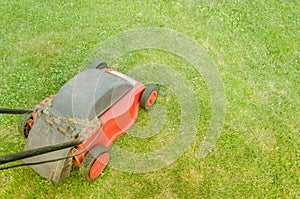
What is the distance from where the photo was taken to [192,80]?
14.2 feet

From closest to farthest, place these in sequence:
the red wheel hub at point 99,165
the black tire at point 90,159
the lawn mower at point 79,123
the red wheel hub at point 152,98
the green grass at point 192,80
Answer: the lawn mower at point 79,123 < the black tire at point 90,159 < the red wheel hub at point 99,165 < the green grass at point 192,80 < the red wheel hub at point 152,98

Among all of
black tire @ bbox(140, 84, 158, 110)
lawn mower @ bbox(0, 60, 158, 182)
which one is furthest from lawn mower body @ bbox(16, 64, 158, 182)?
black tire @ bbox(140, 84, 158, 110)

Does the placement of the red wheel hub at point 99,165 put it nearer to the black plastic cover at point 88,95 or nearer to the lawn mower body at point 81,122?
the lawn mower body at point 81,122

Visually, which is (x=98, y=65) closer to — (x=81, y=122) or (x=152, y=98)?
(x=152, y=98)

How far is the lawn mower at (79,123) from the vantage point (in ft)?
9.75

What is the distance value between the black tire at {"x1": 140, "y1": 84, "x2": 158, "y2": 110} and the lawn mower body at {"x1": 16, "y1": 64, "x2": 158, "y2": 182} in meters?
0.33

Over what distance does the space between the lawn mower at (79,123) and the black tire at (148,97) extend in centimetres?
32

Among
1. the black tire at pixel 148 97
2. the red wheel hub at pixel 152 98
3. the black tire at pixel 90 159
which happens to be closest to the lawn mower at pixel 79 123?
the black tire at pixel 90 159

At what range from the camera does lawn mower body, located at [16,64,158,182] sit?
2982mm

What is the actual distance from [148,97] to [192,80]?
832mm

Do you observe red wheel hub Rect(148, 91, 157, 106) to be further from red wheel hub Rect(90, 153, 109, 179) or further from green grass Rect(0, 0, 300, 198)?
red wheel hub Rect(90, 153, 109, 179)

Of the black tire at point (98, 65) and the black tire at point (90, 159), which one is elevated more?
the black tire at point (98, 65)

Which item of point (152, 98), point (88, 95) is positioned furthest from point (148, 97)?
point (88, 95)

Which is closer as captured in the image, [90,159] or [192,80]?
[90,159]
